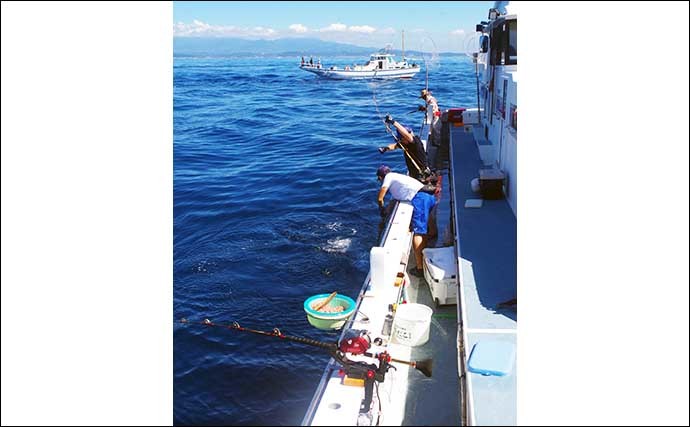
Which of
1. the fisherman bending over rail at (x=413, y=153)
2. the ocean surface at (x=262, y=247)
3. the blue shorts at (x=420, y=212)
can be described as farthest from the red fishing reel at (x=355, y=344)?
the fisherman bending over rail at (x=413, y=153)

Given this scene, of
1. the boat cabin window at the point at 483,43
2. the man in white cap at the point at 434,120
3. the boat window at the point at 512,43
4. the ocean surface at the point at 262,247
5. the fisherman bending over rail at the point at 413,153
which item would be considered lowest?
the ocean surface at the point at 262,247

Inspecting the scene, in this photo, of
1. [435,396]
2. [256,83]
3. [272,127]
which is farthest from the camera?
[256,83]

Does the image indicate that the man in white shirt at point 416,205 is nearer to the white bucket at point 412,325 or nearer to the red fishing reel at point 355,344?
the white bucket at point 412,325

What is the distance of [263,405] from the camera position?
5.49 metres

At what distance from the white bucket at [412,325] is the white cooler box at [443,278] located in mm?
715

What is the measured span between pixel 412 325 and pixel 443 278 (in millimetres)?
936

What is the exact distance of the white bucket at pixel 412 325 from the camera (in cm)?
493

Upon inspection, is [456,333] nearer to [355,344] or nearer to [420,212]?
[355,344]

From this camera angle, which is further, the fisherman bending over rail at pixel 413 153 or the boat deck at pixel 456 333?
the fisherman bending over rail at pixel 413 153

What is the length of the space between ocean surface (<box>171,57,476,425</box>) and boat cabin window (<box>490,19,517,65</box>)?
1.19 m

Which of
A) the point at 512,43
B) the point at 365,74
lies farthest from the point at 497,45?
the point at 365,74
